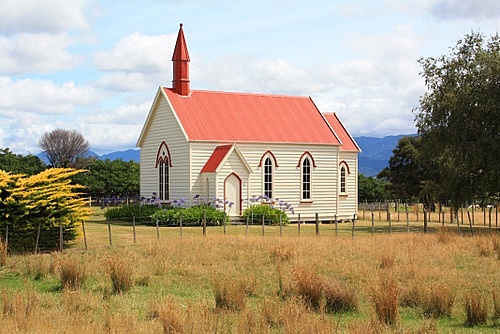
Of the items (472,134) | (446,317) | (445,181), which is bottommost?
(446,317)

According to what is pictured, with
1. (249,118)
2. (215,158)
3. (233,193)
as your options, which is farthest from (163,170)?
(249,118)

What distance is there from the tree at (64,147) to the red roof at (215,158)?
216 ft

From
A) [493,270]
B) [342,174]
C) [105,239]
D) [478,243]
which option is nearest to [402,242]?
[478,243]

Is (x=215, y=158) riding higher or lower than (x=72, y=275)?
higher

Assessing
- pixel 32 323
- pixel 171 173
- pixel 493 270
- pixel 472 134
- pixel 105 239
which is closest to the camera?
pixel 32 323

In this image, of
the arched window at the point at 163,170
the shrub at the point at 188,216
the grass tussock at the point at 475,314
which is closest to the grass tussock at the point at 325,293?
the grass tussock at the point at 475,314

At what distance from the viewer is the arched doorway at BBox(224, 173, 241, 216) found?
4044 cm

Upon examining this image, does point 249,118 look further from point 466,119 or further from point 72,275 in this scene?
point 72,275

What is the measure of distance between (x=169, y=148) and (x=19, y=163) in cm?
3982

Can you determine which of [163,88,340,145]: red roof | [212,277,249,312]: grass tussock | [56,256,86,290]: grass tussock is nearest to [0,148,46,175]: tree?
[163,88,340,145]: red roof

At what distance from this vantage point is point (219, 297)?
1502 cm

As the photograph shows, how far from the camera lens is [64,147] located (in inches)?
4210

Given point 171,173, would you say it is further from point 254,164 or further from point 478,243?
point 478,243

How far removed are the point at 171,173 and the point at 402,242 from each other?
19.0 meters
